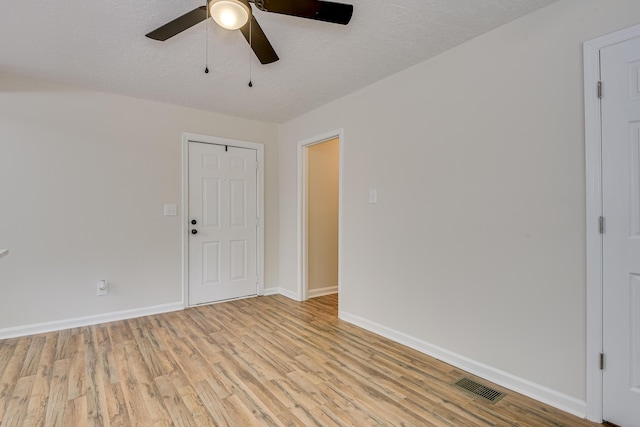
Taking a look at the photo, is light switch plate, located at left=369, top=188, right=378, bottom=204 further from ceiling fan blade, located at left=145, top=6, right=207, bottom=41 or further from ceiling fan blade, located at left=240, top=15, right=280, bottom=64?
ceiling fan blade, located at left=145, top=6, right=207, bottom=41

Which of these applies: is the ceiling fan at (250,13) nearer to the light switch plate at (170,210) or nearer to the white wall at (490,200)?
the white wall at (490,200)

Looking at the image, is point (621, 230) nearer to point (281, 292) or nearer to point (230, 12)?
Result: point (230, 12)

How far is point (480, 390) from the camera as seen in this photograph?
204 centimetres

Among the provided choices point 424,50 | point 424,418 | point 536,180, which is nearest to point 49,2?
point 424,50

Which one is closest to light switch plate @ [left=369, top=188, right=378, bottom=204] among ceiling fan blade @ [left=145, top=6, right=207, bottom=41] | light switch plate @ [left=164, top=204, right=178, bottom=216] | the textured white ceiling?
the textured white ceiling

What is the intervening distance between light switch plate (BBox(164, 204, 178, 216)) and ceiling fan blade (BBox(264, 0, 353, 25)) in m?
2.70

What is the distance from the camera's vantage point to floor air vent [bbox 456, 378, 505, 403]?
6.44ft

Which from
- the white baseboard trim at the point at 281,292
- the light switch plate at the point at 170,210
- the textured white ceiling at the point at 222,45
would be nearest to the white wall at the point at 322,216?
the white baseboard trim at the point at 281,292

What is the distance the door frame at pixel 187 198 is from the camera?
148 inches

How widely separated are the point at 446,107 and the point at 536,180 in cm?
86

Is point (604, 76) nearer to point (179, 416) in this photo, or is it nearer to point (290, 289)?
point (179, 416)

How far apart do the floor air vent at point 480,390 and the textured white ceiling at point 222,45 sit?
237 cm

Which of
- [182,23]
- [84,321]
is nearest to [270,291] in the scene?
[84,321]

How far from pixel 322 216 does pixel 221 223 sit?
4.31 ft
